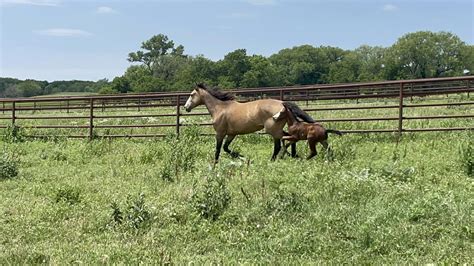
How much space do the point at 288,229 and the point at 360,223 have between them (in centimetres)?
66

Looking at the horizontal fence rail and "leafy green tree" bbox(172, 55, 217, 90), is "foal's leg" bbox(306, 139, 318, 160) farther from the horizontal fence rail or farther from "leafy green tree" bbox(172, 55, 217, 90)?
"leafy green tree" bbox(172, 55, 217, 90)

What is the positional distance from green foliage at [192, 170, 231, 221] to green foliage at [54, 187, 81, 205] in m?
1.66

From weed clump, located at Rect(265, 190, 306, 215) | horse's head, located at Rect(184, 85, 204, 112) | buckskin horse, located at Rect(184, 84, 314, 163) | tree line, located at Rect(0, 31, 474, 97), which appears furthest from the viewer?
tree line, located at Rect(0, 31, 474, 97)

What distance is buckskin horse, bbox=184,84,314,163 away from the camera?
8.98m

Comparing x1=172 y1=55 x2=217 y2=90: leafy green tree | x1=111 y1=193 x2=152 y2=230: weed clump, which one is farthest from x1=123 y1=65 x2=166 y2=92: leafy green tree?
x1=111 y1=193 x2=152 y2=230: weed clump

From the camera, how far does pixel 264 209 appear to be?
16.8 ft

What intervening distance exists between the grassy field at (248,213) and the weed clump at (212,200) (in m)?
0.01

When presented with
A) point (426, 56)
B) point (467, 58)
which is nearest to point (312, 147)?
point (426, 56)

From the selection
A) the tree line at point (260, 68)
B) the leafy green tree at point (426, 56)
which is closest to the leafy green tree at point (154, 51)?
the tree line at point (260, 68)

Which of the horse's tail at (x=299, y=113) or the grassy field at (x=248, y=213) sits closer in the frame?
the grassy field at (x=248, y=213)

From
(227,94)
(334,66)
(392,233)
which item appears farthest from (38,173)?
(334,66)

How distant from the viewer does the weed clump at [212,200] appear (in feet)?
16.9

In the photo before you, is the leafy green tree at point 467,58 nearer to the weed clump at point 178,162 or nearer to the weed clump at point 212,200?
the weed clump at point 178,162

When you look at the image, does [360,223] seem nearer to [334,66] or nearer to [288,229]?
[288,229]
